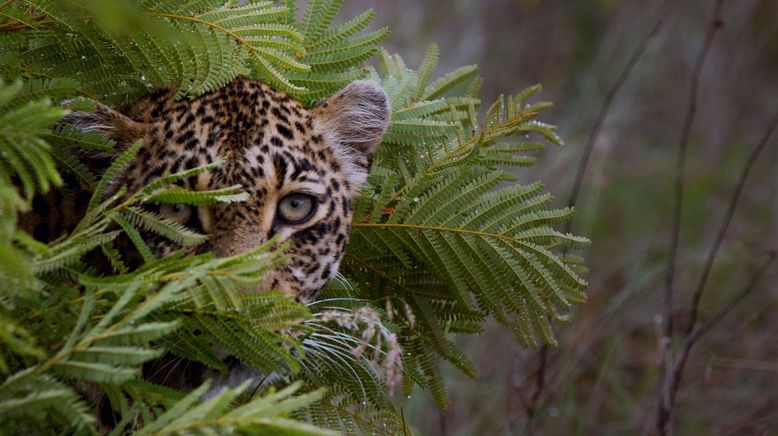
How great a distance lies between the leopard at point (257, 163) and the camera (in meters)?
4.24

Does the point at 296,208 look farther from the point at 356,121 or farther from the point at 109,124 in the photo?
the point at 109,124

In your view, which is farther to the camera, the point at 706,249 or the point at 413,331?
the point at 706,249

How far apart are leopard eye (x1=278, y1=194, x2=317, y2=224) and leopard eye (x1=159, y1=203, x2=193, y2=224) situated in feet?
1.42

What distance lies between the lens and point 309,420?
442 cm

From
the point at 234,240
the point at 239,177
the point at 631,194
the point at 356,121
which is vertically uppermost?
the point at 356,121

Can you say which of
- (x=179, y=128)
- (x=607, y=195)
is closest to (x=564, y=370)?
(x=179, y=128)

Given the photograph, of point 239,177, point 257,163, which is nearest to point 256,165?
point 257,163

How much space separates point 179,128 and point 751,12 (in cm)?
1207

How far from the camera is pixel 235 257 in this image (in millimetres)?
3295

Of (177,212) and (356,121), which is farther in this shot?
(356,121)

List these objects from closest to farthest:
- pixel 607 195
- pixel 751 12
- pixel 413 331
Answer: pixel 413 331 → pixel 607 195 → pixel 751 12

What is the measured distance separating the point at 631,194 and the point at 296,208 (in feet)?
32.1

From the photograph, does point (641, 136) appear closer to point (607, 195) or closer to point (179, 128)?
point (607, 195)

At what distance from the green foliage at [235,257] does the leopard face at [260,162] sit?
0.37 ft
